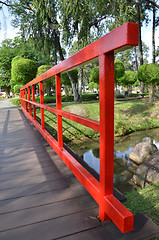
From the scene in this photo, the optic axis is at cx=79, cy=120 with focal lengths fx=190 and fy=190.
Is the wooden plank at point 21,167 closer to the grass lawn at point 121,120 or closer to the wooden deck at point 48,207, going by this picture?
the wooden deck at point 48,207

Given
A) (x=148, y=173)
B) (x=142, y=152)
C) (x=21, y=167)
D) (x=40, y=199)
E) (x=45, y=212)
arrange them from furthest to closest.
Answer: (x=142, y=152), (x=148, y=173), (x=21, y=167), (x=40, y=199), (x=45, y=212)

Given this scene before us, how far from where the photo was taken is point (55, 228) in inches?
50.4

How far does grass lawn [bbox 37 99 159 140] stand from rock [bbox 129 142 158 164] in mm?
2840

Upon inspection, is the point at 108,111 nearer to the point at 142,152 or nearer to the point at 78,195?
the point at 78,195

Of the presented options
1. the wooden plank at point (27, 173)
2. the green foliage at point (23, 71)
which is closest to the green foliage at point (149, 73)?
the green foliage at point (23, 71)

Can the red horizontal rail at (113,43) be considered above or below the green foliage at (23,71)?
below

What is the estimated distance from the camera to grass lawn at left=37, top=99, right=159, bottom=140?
313 inches

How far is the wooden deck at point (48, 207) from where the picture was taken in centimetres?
122

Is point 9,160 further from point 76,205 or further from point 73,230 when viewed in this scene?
point 73,230

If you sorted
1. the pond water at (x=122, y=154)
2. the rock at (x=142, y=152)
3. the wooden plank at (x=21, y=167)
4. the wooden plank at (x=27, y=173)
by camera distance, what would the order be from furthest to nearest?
the rock at (x=142, y=152) → the pond water at (x=122, y=154) → the wooden plank at (x=21, y=167) → the wooden plank at (x=27, y=173)

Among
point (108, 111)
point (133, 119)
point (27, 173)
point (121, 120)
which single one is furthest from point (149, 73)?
point (108, 111)

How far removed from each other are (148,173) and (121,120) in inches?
236

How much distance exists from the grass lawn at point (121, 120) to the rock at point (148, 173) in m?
4.01

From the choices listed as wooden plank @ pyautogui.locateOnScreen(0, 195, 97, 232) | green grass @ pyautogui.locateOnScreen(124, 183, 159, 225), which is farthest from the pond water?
wooden plank @ pyautogui.locateOnScreen(0, 195, 97, 232)
